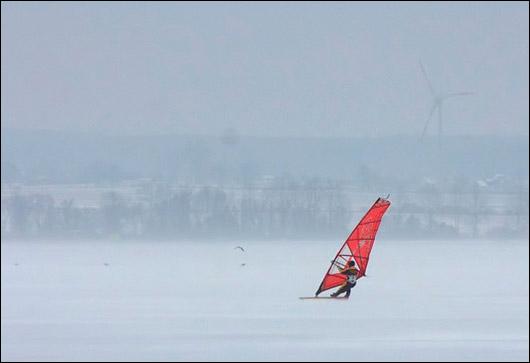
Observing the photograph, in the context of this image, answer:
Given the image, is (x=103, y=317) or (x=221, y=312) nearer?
(x=103, y=317)

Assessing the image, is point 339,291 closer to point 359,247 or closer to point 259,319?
point 359,247

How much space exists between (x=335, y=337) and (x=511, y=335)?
59.1 feet

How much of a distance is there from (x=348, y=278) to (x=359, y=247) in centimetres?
24

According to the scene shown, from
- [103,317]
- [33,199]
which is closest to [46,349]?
[103,317]

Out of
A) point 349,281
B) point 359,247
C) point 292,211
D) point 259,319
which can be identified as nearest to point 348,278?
point 349,281

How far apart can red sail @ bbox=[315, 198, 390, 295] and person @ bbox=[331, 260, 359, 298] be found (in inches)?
1.1

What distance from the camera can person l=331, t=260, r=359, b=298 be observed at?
8008mm

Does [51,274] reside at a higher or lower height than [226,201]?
lower

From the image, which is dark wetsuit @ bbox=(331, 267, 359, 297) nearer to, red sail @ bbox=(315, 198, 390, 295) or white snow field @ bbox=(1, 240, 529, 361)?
red sail @ bbox=(315, 198, 390, 295)

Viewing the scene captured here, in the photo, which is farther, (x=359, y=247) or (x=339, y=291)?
(x=359, y=247)

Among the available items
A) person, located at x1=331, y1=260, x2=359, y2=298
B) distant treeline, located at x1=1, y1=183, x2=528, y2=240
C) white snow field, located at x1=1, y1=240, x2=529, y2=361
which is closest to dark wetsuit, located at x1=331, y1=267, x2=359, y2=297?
person, located at x1=331, y1=260, x2=359, y2=298

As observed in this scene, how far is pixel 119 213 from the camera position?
42.5ft

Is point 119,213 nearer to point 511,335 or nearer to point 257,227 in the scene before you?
point 257,227

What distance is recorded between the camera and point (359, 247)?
827cm
